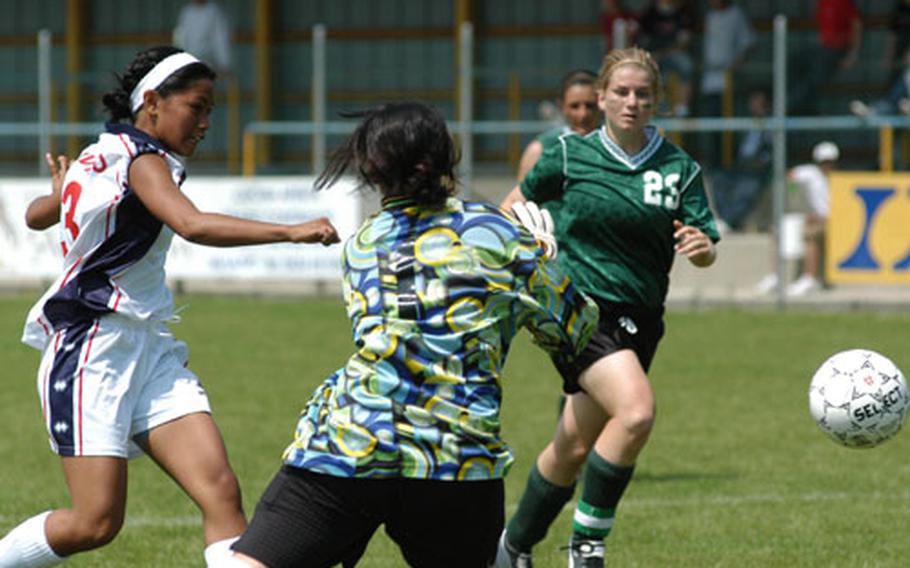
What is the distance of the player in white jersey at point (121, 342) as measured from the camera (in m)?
5.48

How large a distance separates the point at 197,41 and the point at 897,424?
59.6 ft

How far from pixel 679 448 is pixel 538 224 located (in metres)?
6.12

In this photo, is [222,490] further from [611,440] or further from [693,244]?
[693,244]

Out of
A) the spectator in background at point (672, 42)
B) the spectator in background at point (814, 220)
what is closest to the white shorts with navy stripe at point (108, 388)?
the spectator in background at point (814, 220)

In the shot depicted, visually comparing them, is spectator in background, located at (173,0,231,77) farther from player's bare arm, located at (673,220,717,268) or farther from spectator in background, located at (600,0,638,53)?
player's bare arm, located at (673,220,717,268)

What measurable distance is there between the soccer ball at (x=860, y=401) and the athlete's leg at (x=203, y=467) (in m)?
2.41

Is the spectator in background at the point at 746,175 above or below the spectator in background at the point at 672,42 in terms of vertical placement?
below

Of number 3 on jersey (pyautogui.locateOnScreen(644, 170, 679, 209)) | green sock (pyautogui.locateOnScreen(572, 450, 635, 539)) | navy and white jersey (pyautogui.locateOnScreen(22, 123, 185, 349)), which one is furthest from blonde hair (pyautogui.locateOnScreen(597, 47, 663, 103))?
navy and white jersey (pyautogui.locateOnScreen(22, 123, 185, 349))

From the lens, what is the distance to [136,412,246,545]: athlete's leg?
547 cm

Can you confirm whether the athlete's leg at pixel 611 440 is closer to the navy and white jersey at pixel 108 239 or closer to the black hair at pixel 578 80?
the navy and white jersey at pixel 108 239

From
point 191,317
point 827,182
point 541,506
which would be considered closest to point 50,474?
point 541,506

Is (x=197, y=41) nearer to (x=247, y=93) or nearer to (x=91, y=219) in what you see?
(x=247, y=93)

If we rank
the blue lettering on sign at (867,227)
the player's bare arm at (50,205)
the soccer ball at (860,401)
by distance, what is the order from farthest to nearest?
the blue lettering on sign at (867,227)
the soccer ball at (860,401)
the player's bare arm at (50,205)

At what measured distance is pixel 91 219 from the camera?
5.52m
